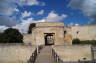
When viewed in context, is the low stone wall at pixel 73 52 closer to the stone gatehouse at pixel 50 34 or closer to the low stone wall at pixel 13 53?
the low stone wall at pixel 13 53

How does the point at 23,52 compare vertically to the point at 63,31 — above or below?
below

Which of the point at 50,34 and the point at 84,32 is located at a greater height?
the point at 84,32

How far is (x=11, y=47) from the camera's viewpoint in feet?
78.5

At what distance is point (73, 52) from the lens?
24203mm

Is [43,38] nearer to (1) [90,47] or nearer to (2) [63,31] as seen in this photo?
(2) [63,31]

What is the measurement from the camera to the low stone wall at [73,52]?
2402 centimetres

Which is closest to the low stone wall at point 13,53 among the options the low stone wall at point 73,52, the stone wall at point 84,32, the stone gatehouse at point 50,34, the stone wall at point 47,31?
the low stone wall at point 73,52

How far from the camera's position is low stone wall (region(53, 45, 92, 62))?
24.0m

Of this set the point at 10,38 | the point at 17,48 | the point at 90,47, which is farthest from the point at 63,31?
the point at 10,38

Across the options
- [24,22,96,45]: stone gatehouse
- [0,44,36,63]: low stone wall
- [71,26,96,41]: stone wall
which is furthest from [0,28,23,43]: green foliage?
[0,44,36,63]: low stone wall

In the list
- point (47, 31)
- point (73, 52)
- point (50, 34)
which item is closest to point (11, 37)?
point (50, 34)

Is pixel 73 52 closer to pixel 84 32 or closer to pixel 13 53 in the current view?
pixel 13 53

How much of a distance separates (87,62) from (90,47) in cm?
291

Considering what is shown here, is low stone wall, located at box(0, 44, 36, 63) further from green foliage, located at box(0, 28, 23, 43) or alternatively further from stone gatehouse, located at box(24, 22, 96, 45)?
green foliage, located at box(0, 28, 23, 43)
